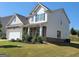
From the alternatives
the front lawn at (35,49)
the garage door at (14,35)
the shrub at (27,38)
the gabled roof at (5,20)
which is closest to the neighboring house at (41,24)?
the garage door at (14,35)

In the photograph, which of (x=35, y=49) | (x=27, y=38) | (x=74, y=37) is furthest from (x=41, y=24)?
(x=74, y=37)

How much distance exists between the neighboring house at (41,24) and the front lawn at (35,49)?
1.93 ft

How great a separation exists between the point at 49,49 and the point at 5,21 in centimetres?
295

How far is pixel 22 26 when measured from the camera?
11.6 metres

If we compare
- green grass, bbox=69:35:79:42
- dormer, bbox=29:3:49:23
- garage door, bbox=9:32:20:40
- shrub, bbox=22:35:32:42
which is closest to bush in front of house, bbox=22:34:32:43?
shrub, bbox=22:35:32:42

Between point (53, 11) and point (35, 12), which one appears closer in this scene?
point (53, 11)

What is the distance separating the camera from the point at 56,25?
36.1 ft

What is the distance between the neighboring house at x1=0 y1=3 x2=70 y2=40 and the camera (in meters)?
10.9

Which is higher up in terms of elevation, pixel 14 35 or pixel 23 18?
pixel 23 18

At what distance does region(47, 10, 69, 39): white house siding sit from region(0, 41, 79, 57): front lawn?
606 mm

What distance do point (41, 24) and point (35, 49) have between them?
1.36 m

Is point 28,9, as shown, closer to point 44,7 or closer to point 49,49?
point 44,7

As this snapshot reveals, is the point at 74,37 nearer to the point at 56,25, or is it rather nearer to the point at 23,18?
the point at 56,25

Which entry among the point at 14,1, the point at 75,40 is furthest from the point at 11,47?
the point at 75,40
